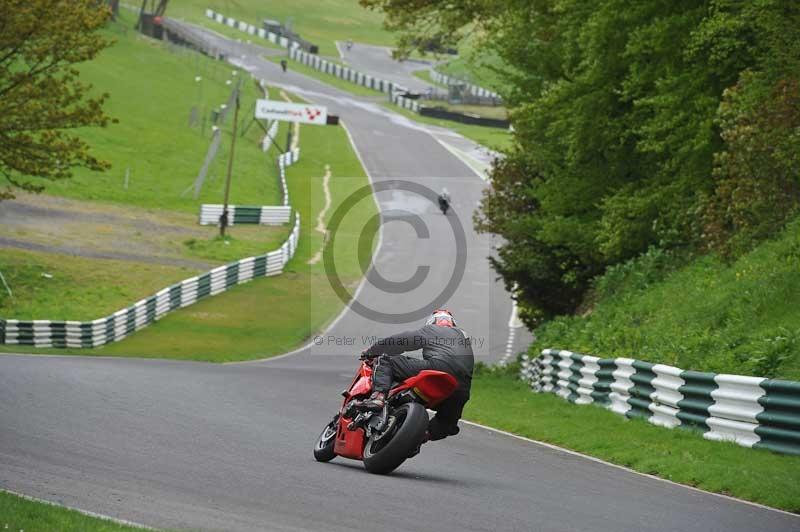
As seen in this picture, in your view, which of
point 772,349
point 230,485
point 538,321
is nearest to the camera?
point 230,485

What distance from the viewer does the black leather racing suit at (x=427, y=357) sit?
1131 centimetres

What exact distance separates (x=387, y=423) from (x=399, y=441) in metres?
0.35

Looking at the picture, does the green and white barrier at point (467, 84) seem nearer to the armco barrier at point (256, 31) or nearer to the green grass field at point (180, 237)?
the armco barrier at point (256, 31)

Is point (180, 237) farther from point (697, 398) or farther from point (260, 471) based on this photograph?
point (260, 471)

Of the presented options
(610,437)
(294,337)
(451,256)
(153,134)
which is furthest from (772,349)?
(153,134)

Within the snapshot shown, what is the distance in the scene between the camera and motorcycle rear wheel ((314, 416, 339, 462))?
12047mm

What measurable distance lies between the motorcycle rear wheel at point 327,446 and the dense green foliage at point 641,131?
11.8 m

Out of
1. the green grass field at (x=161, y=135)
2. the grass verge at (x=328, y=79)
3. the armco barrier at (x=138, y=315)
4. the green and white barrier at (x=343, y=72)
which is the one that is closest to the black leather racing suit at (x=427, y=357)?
the armco barrier at (x=138, y=315)

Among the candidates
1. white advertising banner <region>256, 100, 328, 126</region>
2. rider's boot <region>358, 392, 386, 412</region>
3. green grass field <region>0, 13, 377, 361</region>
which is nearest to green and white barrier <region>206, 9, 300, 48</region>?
green grass field <region>0, 13, 377, 361</region>

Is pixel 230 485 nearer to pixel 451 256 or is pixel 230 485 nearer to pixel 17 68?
pixel 451 256

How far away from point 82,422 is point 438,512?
5431 mm

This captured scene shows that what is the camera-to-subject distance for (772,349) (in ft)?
49.6
